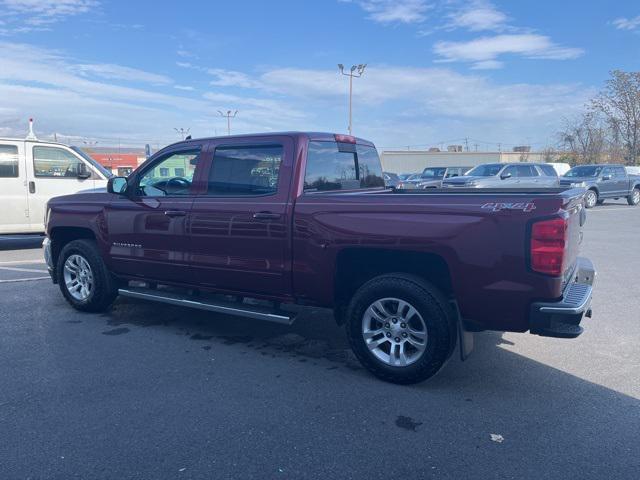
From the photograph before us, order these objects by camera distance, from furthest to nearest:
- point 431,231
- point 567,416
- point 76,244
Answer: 1. point 76,244
2. point 431,231
3. point 567,416

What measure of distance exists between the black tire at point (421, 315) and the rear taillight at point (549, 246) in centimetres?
74

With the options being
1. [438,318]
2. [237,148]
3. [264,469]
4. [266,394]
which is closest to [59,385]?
[266,394]

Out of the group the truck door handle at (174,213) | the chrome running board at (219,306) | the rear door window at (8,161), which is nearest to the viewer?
the chrome running board at (219,306)

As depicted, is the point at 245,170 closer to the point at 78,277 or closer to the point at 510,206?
the point at 510,206

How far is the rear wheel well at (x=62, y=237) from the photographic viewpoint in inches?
244

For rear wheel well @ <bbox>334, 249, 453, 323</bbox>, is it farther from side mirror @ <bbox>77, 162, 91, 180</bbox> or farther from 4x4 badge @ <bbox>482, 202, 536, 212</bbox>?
side mirror @ <bbox>77, 162, 91, 180</bbox>

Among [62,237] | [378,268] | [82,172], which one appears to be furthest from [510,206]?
[82,172]

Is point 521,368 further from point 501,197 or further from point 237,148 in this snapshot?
point 237,148

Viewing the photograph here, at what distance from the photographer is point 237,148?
196 inches

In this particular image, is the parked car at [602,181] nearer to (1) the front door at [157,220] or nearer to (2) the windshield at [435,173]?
(2) the windshield at [435,173]

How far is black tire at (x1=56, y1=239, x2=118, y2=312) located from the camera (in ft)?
19.4

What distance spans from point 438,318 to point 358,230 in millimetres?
899

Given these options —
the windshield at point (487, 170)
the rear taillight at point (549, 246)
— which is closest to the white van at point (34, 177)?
the rear taillight at point (549, 246)

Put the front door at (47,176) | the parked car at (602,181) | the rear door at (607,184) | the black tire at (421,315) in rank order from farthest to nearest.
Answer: the rear door at (607,184) < the parked car at (602,181) < the front door at (47,176) < the black tire at (421,315)
